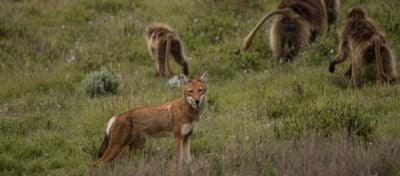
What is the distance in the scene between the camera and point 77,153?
434 inches

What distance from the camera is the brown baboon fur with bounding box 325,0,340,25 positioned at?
1598 centimetres

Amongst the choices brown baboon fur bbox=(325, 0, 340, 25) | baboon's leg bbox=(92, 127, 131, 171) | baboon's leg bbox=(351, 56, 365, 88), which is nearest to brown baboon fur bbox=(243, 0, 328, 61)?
brown baboon fur bbox=(325, 0, 340, 25)

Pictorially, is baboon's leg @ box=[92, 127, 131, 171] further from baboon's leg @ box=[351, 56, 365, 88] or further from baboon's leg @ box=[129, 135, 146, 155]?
baboon's leg @ box=[351, 56, 365, 88]

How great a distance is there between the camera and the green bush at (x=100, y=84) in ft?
46.1

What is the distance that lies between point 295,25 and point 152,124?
518 centimetres

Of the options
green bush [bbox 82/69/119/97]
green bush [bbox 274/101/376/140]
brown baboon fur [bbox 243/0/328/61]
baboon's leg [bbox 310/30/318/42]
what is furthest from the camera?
baboon's leg [bbox 310/30/318/42]

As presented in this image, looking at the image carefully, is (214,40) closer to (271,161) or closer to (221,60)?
(221,60)

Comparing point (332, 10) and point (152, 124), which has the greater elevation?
point (332, 10)

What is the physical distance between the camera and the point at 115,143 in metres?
10.2

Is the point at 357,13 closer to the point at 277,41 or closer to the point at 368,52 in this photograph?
the point at 368,52

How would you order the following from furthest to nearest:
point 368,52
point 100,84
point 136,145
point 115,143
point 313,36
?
point 313,36 < point 100,84 < point 368,52 < point 136,145 < point 115,143

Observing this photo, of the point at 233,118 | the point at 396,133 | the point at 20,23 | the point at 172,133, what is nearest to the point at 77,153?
the point at 172,133

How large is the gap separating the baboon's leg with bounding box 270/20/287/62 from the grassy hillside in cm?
25

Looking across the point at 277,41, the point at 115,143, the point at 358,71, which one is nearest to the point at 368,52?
the point at 358,71
